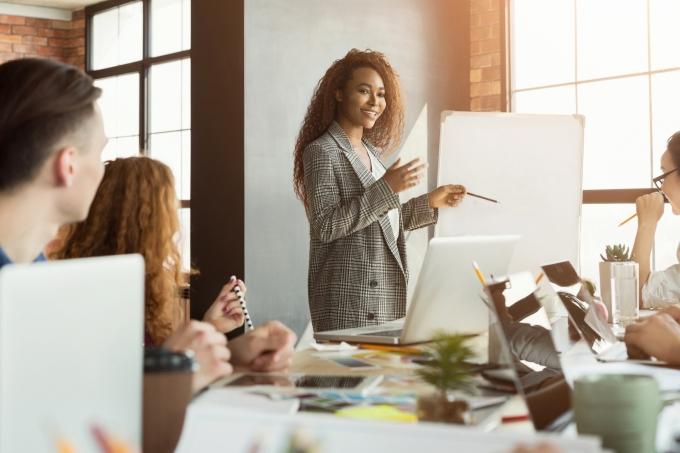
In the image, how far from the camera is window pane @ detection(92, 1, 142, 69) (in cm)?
637

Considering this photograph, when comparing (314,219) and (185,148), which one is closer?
(314,219)

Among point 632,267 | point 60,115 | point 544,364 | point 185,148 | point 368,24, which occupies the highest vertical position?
point 368,24

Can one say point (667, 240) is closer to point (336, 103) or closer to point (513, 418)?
point (336, 103)

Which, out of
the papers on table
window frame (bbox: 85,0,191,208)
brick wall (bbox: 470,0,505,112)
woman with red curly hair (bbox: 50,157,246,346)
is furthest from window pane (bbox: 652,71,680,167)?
the papers on table

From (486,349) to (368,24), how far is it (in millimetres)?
3379

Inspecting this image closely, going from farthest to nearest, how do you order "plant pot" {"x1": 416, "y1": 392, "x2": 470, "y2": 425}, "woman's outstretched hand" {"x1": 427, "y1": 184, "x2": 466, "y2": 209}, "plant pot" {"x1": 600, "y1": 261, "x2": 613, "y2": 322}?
"woman's outstretched hand" {"x1": 427, "y1": 184, "x2": 466, "y2": 209}
"plant pot" {"x1": 600, "y1": 261, "x2": 613, "y2": 322}
"plant pot" {"x1": 416, "y1": 392, "x2": 470, "y2": 425}

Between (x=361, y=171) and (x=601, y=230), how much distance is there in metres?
2.25

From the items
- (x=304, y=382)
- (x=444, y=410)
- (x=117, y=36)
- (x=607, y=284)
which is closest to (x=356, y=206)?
(x=607, y=284)

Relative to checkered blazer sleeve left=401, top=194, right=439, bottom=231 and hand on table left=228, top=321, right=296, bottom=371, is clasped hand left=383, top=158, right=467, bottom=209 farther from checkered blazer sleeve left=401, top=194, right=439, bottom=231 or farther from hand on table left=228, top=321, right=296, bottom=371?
hand on table left=228, top=321, right=296, bottom=371

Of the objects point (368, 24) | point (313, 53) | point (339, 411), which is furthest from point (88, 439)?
point (368, 24)

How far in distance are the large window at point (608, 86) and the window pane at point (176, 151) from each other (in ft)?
8.21

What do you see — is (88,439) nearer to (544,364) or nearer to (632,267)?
(544,364)

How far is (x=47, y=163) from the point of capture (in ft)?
3.94

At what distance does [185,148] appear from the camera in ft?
19.7
